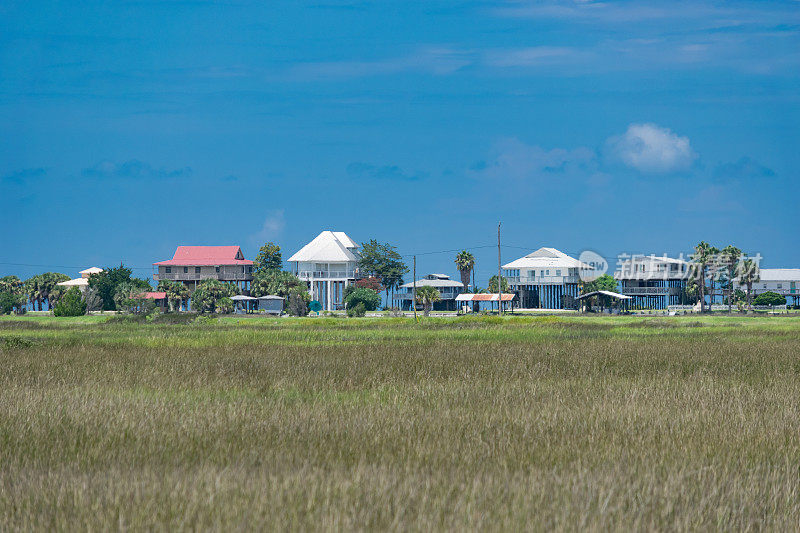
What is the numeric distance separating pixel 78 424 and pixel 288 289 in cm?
9450

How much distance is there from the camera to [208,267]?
116938 millimetres

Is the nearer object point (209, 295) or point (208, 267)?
point (209, 295)

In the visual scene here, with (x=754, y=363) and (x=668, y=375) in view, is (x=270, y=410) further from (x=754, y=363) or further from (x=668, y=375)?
(x=754, y=363)

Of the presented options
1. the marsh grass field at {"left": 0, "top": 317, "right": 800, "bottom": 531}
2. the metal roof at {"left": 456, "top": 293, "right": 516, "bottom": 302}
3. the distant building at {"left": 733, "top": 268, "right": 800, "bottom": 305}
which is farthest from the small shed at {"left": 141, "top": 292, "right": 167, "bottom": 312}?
the marsh grass field at {"left": 0, "top": 317, "right": 800, "bottom": 531}

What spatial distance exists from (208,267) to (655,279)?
212 ft

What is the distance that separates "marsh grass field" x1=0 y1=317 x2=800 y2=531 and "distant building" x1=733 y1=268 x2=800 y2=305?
117 m

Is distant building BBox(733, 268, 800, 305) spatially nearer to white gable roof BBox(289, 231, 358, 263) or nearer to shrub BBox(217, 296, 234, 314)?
white gable roof BBox(289, 231, 358, 263)

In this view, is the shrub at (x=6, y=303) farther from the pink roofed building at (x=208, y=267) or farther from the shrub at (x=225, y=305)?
the shrub at (x=225, y=305)

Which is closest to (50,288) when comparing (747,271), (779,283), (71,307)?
(71,307)

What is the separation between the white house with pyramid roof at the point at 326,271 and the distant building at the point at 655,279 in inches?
1593

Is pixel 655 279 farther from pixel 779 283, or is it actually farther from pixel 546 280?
pixel 779 283

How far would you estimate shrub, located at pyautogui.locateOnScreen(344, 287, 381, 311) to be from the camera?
335ft

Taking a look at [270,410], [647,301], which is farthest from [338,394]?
[647,301]

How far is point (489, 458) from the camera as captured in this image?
1016 centimetres
